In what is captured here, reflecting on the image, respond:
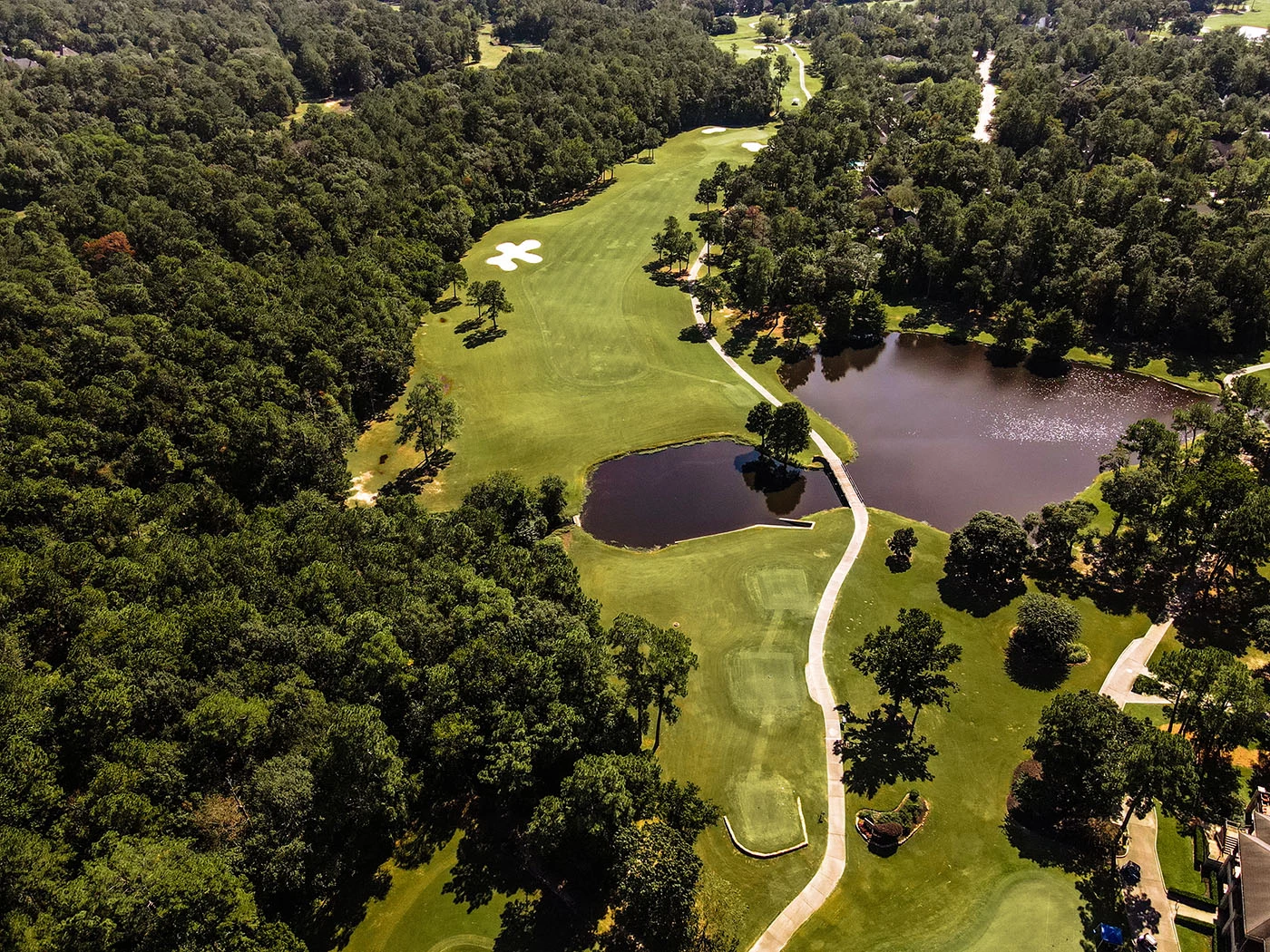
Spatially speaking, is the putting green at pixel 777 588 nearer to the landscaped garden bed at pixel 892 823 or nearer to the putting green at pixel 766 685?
the putting green at pixel 766 685

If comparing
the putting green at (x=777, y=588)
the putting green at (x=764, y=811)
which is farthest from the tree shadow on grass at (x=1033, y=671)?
the putting green at (x=764, y=811)

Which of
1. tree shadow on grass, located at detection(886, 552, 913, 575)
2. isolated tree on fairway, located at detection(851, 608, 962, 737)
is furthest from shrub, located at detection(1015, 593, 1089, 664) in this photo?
isolated tree on fairway, located at detection(851, 608, 962, 737)

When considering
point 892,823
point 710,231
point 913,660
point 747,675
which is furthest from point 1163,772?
point 710,231

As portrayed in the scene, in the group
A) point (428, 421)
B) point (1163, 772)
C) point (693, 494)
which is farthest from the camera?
point (428, 421)

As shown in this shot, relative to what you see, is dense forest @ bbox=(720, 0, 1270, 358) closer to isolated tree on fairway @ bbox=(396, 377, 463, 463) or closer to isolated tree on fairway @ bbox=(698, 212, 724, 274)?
isolated tree on fairway @ bbox=(698, 212, 724, 274)

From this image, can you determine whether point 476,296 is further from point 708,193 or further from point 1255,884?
point 1255,884

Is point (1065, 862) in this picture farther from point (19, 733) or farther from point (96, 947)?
point (19, 733)
